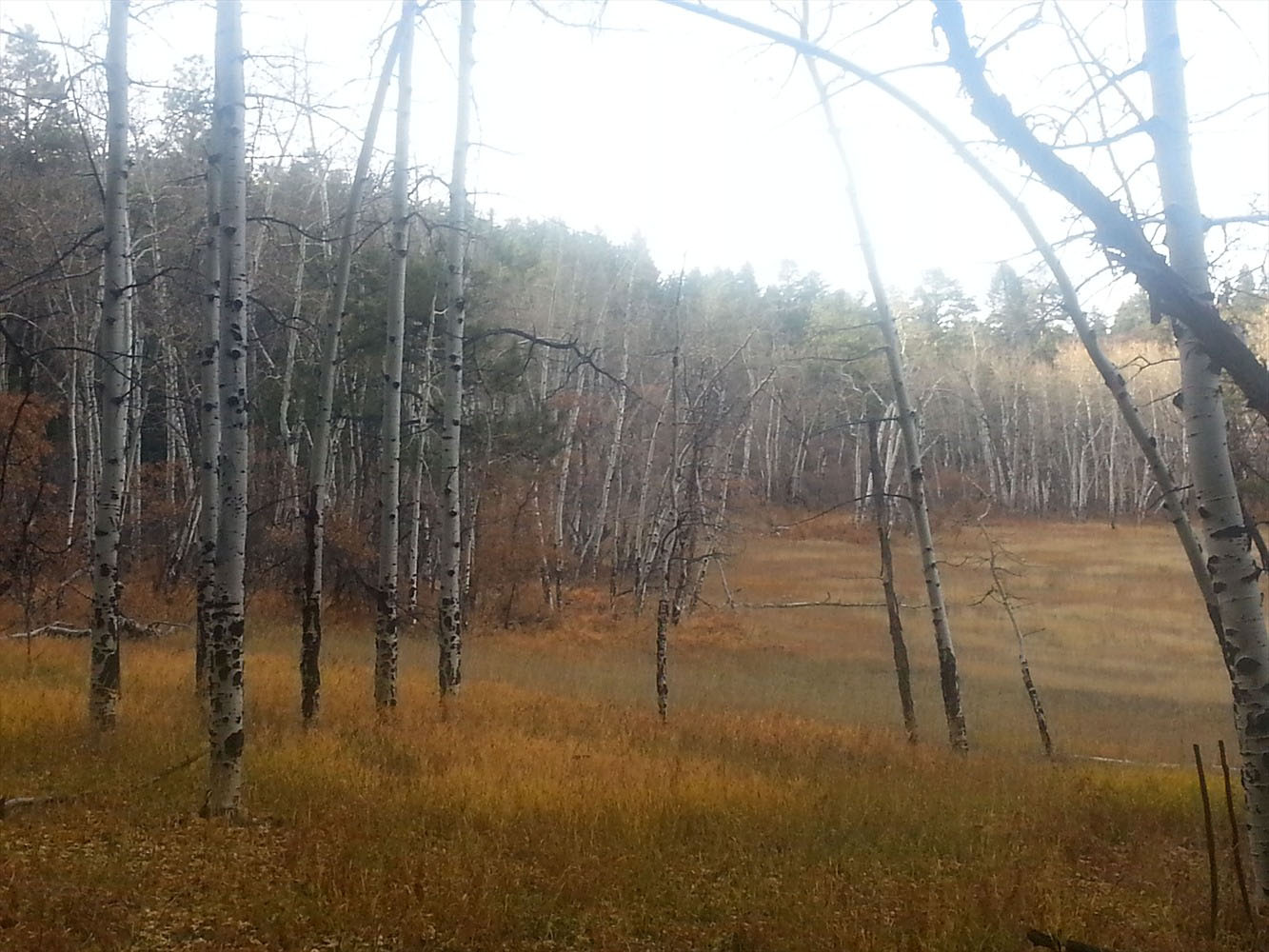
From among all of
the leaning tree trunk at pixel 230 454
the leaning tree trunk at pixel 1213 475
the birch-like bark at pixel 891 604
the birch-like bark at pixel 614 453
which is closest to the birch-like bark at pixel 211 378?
the leaning tree trunk at pixel 230 454

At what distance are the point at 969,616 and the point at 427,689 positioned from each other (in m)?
25.3

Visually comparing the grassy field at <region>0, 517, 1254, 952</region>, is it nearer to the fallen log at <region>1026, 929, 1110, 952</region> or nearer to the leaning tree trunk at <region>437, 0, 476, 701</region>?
the fallen log at <region>1026, 929, 1110, 952</region>

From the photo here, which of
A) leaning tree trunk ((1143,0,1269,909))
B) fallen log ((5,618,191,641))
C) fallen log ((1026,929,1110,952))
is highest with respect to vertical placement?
leaning tree trunk ((1143,0,1269,909))

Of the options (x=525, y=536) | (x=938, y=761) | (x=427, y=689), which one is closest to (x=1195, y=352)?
(x=938, y=761)

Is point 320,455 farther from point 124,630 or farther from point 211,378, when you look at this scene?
point 124,630

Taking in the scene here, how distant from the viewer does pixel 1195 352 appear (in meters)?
4.95

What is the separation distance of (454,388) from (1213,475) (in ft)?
28.9

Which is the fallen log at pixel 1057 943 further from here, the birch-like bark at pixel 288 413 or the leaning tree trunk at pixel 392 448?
the birch-like bark at pixel 288 413

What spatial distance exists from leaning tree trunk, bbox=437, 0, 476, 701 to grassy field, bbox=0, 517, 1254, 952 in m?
0.93

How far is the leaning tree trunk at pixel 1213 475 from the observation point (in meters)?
4.87

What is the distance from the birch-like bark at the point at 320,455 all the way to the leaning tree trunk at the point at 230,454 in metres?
3.48

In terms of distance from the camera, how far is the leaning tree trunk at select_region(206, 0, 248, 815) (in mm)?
6738

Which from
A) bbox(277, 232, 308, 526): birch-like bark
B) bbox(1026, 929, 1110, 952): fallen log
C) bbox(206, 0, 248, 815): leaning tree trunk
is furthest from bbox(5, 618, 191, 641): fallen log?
bbox(1026, 929, 1110, 952): fallen log

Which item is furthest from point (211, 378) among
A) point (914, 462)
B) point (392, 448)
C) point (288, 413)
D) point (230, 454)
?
point (288, 413)
